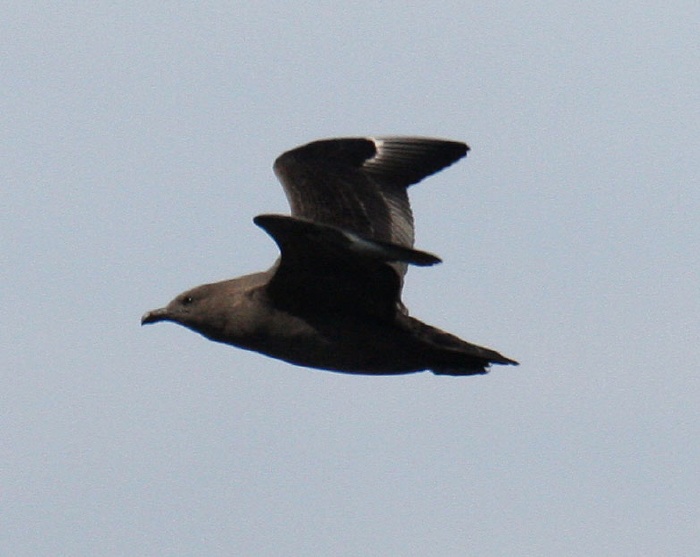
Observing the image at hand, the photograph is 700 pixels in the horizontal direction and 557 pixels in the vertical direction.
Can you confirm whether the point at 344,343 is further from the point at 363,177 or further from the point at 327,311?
the point at 363,177

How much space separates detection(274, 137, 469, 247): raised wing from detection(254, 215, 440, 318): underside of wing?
3.72ft

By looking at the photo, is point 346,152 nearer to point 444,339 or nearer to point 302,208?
point 302,208

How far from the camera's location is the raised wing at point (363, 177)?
12172mm

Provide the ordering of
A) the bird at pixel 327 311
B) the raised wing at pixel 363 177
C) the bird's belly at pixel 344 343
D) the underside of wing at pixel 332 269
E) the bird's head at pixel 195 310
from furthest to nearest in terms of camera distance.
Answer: the raised wing at pixel 363 177 < the bird's head at pixel 195 310 < the bird's belly at pixel 344 343 < the bird at pixel 327 311 < the underside of wing at pixel 332 269

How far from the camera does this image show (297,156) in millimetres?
12414

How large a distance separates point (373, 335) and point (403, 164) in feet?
6.92

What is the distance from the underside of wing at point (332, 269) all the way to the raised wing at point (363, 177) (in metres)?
1.13

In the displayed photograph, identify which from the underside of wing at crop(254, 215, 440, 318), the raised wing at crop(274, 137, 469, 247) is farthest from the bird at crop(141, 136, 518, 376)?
the raised wing at crop(274, 137, 469, 247)

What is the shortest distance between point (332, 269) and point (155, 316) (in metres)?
1.59

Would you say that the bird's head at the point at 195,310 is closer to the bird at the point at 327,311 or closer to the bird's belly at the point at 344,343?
the bird at the point at 327,311

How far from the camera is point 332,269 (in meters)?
10.7

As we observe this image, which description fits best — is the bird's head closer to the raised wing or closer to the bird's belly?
the bird's belly

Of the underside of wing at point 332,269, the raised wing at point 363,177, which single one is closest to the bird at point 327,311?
the underside of wing at point 332,269

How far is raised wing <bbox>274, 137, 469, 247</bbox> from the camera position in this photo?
12.2 m
